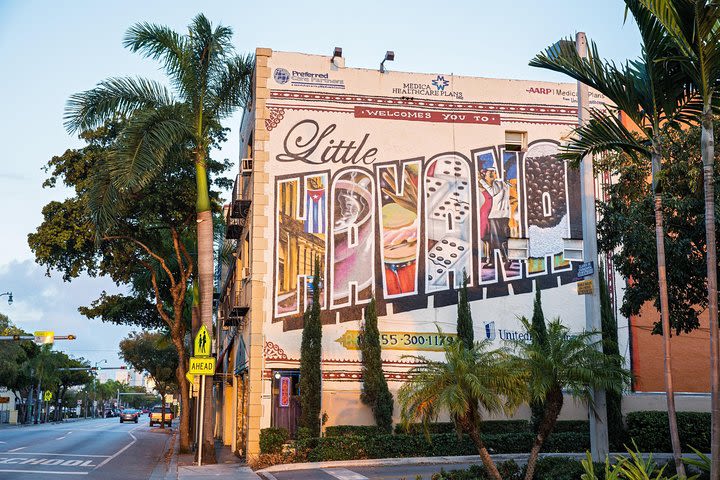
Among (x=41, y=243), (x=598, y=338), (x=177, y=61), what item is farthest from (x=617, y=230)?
(x=41, y=243)

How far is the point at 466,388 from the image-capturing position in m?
14.1

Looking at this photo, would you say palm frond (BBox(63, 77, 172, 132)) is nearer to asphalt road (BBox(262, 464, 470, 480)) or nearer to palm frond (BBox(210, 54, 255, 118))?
palm frond (BBox(210, 54, 255, 118))

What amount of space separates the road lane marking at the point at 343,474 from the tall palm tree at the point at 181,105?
16.7 ft

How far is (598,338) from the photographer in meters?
14.4

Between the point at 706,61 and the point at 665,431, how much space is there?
17081 millimetres

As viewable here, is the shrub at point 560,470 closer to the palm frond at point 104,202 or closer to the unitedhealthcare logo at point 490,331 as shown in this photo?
the unitedhealthcare logo at point 490,331

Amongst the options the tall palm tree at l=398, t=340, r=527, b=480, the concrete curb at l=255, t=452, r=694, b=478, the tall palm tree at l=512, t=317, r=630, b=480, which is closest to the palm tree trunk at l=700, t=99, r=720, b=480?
the tall palm tree at l=512, t=317, r=630, b=480

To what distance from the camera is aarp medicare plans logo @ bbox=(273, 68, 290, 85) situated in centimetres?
2659

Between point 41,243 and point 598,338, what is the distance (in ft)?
74.7

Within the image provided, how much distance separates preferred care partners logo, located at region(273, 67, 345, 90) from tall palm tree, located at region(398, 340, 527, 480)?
1444 cm

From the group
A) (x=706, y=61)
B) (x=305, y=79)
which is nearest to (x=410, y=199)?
Answer: (x=305, y=79)

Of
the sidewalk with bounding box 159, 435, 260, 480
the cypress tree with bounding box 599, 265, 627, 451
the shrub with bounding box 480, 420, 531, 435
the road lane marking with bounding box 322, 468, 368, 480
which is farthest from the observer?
the shrub with bounding box 480, 420, 531, 435

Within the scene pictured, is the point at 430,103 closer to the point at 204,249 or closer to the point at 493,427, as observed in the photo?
the point at 204,249

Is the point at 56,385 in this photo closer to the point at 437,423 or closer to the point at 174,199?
the point at 174,199
